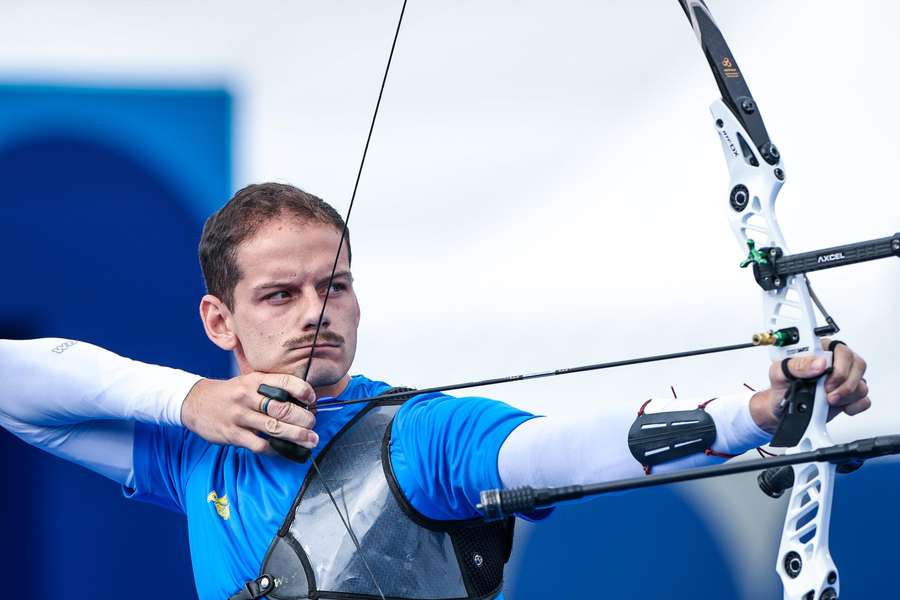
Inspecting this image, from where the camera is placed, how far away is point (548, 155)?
3.21 metres

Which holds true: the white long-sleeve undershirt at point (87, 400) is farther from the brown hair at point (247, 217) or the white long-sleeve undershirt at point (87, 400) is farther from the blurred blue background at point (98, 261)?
the blurred blue background at point (98, 261)

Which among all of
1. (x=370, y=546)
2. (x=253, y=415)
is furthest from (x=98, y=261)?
(x=370, y=546)

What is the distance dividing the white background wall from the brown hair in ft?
3.52

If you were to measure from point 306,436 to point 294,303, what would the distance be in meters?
0.27

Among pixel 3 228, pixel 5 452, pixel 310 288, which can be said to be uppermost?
pixel 3 228

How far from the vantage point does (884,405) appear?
2.90 metres

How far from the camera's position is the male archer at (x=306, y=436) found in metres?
1.62

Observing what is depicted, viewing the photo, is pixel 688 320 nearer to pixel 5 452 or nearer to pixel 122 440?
pixel 122 440

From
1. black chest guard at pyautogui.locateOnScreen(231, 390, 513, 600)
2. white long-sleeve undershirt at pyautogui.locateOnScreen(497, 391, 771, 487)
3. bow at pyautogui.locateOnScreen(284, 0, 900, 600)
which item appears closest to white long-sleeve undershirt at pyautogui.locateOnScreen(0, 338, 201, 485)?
black chest guard at pyautogui.locateOnScreen(231, 390, 513, 600)

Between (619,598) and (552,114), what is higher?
(552,114)

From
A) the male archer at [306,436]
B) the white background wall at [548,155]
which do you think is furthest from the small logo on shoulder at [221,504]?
the white background wall at [548,155]

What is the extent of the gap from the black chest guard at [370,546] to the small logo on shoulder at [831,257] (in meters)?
0.68

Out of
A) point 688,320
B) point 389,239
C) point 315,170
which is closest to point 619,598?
point 688,320

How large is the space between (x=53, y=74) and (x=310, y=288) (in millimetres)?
1629
